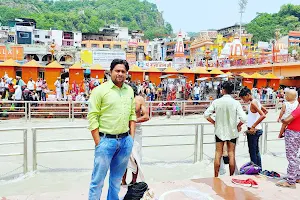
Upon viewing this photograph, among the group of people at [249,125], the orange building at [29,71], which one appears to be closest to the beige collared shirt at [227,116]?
the group of people at [249,125]

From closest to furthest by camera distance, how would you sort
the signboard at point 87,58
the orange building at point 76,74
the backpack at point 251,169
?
the backpack at point 251,169 → the orange building at point 76,74 → the signboard at point 87,58

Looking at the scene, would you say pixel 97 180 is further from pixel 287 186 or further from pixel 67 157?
pixel 67 157

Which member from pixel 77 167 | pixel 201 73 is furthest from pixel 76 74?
pixel 77 167

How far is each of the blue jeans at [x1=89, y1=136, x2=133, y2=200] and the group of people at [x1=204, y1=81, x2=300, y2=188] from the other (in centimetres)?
182

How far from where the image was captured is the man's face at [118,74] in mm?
2947

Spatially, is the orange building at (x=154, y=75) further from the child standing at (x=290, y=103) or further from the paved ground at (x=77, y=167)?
the child standing at (x=290, y=103)

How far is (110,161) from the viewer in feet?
9.77

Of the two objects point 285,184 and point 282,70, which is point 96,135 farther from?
point 282,70

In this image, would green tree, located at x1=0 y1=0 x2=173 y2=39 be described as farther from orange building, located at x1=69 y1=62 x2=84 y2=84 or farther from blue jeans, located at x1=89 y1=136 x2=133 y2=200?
blue jeans, located at x1=89 y1=136 x2=133 y2=200

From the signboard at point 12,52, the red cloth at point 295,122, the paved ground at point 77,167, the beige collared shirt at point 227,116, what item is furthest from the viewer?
the signboard at point 12,52

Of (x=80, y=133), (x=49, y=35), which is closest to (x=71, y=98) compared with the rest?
(x=80, y=133)

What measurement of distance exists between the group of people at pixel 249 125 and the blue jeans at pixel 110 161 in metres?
1.82

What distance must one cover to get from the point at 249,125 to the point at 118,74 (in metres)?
2.72

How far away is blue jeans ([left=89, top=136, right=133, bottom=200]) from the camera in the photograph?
287 centimetres
